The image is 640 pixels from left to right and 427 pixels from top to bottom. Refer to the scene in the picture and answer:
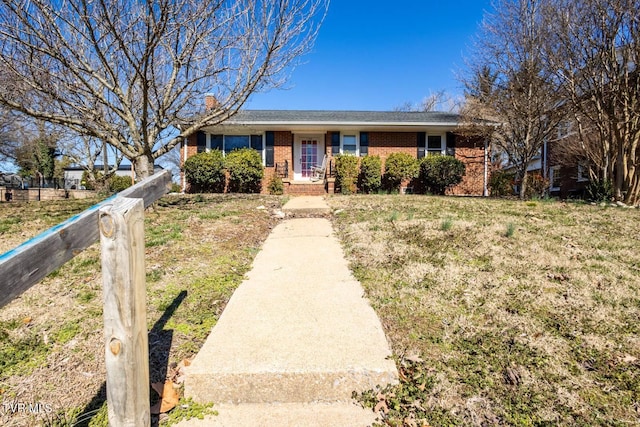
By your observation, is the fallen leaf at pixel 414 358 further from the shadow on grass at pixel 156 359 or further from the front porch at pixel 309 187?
the front porch at pixel 309 187

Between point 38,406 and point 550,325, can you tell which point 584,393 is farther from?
point 38,406

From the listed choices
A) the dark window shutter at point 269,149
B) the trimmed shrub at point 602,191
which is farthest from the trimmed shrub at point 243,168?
the trimmed shrub at point 602,191

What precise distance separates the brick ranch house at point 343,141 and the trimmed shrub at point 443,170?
1118 mm

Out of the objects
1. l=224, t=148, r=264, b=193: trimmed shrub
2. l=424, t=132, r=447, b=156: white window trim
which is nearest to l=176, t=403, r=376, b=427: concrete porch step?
l=224, t=148, r=264, b=193: trimmed shrub

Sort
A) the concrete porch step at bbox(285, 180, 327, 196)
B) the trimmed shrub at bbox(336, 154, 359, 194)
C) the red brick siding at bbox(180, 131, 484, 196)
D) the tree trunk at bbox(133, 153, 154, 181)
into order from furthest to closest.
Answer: the red brick siding at bbox(180, 131, 484, 196) < the trimmed shrub at bbox(336, 154, 359, 194) < the concrete porch step at bbox(285, 180, 327, 196) < the tree trunk at bbox(133, 153, 154, 181)

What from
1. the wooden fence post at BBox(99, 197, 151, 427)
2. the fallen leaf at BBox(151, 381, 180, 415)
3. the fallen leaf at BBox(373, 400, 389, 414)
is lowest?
the fallen leaf at BBox(373, 400, 389, 414)

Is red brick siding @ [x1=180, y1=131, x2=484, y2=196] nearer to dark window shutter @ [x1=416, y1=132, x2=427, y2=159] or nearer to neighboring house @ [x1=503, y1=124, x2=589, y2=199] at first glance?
dark window shutter @ [x1=416, y1=132, x2=427, y2=159]

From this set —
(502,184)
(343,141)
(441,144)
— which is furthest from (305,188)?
(502,184)

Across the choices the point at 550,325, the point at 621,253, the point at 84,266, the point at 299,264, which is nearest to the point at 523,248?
the point at 621,253

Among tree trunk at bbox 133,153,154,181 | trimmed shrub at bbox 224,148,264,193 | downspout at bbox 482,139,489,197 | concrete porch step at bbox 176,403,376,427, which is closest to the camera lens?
concrete porch step at bbox 176,403,376,427

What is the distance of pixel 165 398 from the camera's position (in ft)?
6.75

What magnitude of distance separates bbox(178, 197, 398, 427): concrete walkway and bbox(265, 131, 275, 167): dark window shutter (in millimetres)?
11723

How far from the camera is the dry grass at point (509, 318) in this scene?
6.50 feet

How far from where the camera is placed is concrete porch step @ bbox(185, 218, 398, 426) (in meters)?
2.12
